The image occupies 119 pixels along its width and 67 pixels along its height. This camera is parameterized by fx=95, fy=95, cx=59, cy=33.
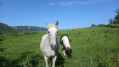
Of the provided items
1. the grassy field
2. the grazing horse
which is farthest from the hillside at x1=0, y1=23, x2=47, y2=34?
A: the grazing horse

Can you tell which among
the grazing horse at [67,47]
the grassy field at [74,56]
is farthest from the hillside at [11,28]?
the grazing horse at [67,47]

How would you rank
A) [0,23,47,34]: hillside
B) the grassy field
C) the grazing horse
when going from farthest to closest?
the grazing horse, the grassy field, [0,23,47,34]: hillside

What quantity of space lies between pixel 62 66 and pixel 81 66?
112 centimetres

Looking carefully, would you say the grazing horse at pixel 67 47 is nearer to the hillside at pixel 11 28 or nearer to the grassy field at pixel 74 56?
the grassy field at pixel 74 56

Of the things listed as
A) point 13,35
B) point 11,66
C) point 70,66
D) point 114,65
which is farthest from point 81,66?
point 13,35

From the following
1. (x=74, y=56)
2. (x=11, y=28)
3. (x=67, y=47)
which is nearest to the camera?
(x=74, y=56)

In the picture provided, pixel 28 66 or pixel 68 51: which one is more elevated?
pixel 68 51

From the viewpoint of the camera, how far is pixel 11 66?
559 centimetres

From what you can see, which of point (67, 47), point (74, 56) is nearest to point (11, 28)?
point (67, 47)

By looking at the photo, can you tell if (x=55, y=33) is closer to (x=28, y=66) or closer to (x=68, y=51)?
(x=28, y=66)

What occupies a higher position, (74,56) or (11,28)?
(11,28)

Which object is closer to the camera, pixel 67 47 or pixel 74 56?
pixel 74 56

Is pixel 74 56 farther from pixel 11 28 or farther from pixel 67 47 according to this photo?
pixel 11 28

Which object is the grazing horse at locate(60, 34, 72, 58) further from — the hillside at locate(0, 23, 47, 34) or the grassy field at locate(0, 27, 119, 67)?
the hillside at locate(0, 23, 47, 34)
